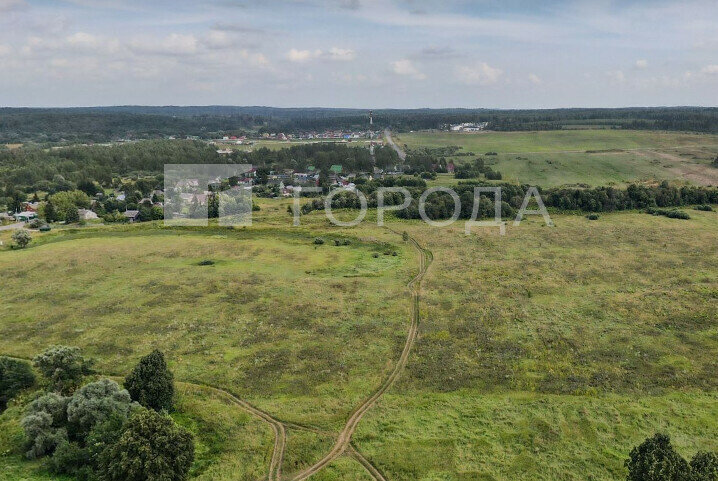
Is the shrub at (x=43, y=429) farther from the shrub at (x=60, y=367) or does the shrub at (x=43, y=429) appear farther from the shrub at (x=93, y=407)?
the shrub at (x=60, y=367)

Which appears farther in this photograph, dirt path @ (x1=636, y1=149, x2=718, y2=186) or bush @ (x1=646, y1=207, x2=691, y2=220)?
dirt path @ (x1=636, y1=149, x2=718, y2=186)

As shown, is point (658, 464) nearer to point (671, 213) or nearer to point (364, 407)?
point (364, 407)

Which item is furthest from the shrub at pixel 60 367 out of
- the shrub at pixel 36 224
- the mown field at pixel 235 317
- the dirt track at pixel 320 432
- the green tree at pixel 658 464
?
the shrub at pixel 36 224

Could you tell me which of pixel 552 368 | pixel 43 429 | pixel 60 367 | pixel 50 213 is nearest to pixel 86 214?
pixel 50 213

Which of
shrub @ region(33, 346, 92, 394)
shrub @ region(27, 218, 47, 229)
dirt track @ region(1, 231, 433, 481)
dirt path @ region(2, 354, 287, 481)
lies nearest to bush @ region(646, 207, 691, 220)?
dirt track @ region(1, 231, 433, 481)

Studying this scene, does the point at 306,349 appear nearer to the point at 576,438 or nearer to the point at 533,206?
the point at 576,438

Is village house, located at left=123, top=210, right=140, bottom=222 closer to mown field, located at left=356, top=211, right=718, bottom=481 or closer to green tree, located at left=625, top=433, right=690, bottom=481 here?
mown field, located at left=356, top=211, right=718, bottom=481
